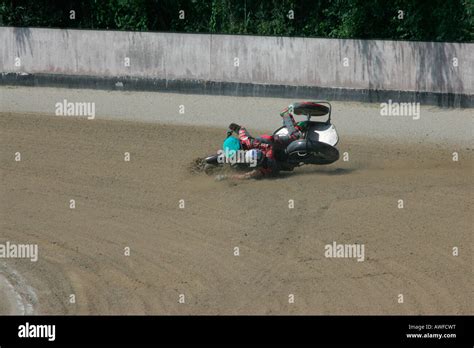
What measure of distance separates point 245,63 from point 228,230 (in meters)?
10.3

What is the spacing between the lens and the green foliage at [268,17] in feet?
75.7

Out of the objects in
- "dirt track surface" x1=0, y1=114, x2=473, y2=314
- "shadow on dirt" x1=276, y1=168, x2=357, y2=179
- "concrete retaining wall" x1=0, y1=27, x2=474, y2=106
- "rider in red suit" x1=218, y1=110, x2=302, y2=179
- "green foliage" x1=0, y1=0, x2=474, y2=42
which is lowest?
"dirt track surface" x1=0, y1=114, x2=473, y2=314

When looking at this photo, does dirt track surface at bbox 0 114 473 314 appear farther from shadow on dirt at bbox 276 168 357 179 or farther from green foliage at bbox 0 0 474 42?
green foliage at bbox 0 0 474 42

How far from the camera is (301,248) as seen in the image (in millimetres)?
13070

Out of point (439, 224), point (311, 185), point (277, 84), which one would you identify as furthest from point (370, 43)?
point (439, 224)

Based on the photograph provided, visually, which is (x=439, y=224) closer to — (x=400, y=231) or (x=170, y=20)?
(x=400, y=231)

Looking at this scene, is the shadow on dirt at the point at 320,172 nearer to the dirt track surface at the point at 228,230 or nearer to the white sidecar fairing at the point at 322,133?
the dirt track surface at the point at 228,230

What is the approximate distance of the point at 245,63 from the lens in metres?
23.3

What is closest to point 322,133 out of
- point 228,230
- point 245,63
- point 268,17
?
point 228,230

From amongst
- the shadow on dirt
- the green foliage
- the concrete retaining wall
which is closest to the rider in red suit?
the shadow on dirt

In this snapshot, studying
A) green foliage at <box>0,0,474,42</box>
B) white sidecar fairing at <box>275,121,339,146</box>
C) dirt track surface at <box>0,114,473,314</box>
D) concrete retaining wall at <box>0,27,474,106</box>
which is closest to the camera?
dirt track surface at <box>0,114,473,314</box>

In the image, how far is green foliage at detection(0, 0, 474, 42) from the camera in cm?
2306

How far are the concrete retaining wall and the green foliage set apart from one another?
3.31 ft

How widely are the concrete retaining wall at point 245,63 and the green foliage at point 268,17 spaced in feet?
3.31
